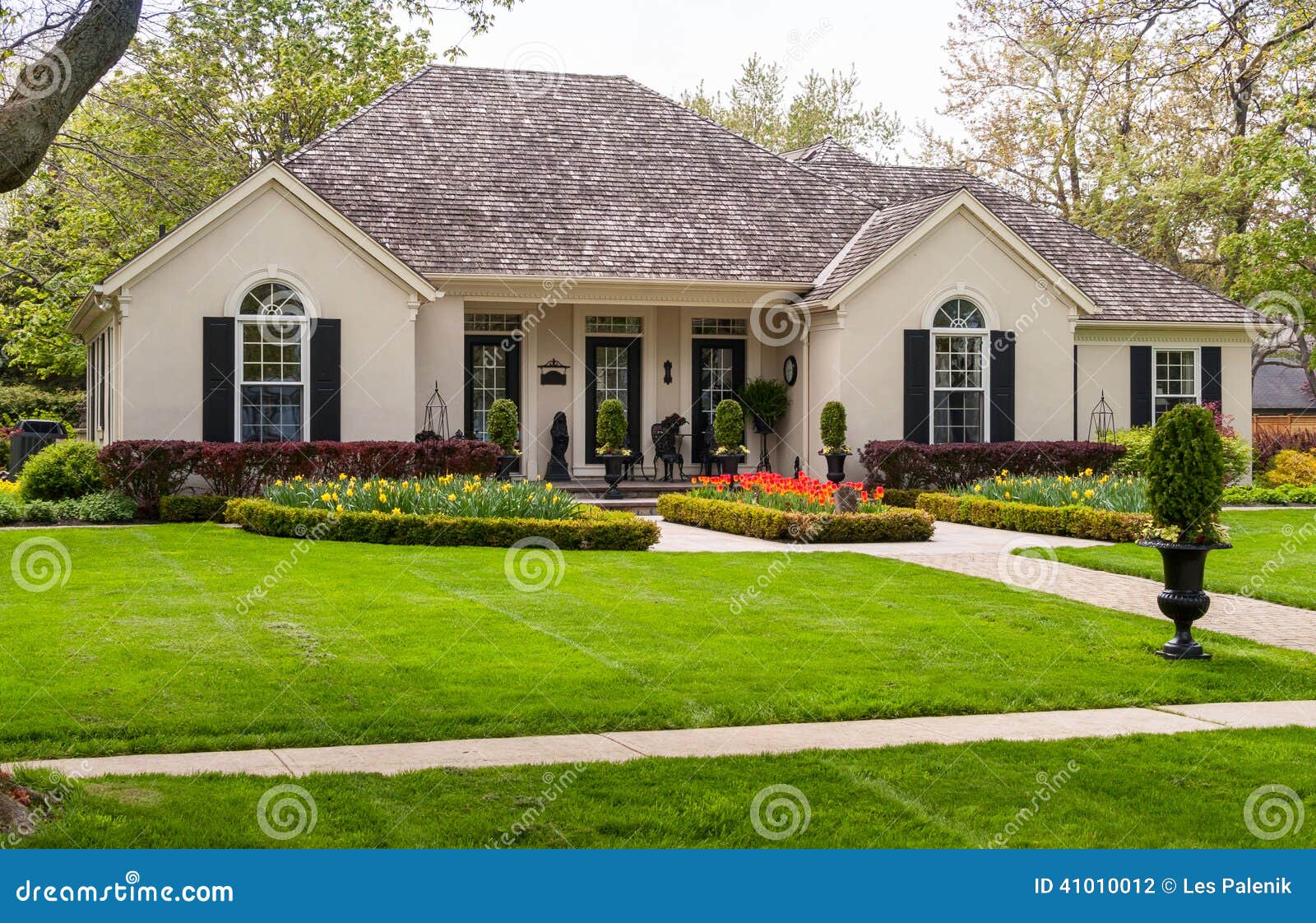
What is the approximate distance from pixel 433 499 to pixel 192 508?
4028mm

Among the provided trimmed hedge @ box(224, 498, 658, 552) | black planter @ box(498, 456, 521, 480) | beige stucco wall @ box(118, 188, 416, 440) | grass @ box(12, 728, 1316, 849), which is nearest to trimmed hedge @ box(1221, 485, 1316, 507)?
black planter @ box(498, 456, 521, 480)

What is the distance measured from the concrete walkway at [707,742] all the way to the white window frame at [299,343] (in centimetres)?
1356

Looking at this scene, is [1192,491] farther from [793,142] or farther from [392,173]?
[793,142]

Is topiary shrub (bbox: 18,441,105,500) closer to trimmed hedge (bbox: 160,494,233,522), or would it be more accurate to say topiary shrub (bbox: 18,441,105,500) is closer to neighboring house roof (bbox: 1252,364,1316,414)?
trimmed hedge (bbox: 160,494,233,522)

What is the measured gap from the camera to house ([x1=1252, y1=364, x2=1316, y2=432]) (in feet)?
162

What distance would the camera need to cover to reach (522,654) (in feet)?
30.2

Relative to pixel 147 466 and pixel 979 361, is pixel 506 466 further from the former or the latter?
pixel 979 361

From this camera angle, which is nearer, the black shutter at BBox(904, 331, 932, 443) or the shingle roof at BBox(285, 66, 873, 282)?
the black shutter at BBox(904, 331, 932, 443)

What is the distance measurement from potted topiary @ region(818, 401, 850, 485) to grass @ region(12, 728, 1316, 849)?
14506mm

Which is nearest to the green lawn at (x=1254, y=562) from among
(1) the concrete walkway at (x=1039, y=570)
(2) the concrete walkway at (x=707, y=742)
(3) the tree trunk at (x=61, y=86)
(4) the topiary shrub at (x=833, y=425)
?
(1) the concrete walkway at (x=1039, y=570)

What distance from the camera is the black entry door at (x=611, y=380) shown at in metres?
23.5

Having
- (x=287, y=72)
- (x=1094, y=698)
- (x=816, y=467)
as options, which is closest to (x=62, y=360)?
(x=287, y=72)

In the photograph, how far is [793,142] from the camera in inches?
1959

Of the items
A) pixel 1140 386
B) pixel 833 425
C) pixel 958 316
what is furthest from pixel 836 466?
pixel 1140 386
